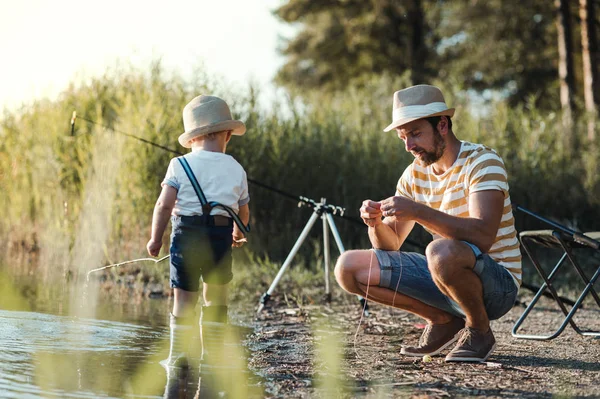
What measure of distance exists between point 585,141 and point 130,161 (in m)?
8.22

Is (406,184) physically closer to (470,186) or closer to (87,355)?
(470,186)

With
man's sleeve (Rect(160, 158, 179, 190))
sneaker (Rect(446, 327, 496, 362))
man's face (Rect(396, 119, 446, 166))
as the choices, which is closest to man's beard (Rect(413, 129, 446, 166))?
man's face (Rect(396, 119, 446, 166))

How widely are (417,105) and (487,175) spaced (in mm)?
488

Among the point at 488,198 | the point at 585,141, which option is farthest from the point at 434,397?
the point at 585,141

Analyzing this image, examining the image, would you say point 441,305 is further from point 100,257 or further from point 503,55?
point 503,55

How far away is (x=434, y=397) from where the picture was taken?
3635mm

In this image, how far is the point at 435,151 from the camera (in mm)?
4371

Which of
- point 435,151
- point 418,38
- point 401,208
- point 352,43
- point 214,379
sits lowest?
point 214,379

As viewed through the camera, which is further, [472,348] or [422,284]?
[422,284]

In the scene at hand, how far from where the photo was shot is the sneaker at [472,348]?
439 centimetres

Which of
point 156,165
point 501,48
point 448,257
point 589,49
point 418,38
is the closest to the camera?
point 448,257

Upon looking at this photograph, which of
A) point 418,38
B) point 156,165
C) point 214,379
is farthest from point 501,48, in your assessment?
point 214,379

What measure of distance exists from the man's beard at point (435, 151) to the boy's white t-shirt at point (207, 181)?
Answer: 0.96 meters

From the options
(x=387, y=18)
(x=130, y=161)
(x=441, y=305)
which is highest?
(x=387, y=18)
